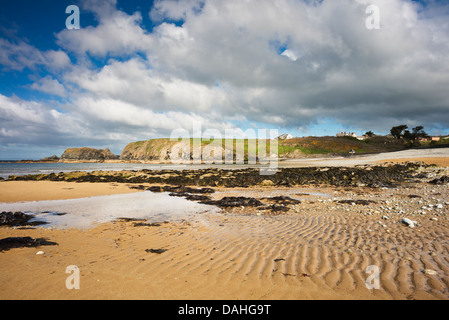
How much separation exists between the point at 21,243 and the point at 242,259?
6.46 m

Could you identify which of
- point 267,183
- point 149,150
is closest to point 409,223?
point 267,183

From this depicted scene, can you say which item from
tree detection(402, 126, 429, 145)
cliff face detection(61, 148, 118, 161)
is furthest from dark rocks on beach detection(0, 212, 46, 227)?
cliff face detection(61, 148, 118, 161)

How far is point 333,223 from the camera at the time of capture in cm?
786

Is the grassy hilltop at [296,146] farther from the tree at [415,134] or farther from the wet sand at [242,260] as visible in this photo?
the wet sand at [242,260]

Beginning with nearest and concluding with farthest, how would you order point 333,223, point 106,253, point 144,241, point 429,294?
point 429,294 < point 106,253 < point 144,241 < point 333,223

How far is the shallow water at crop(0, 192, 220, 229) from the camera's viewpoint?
30.3 ft

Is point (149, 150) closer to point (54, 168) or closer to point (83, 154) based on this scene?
point (83, 154)

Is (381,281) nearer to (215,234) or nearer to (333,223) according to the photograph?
(333,223)

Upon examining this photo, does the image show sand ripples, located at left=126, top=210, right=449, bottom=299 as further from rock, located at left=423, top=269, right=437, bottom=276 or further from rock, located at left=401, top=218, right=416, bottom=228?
rock, located at left=401, top=218, right=416, bottom=228

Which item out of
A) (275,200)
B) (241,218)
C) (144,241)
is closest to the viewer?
(144,241)

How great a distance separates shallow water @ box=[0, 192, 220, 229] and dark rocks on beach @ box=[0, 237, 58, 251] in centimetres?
189
